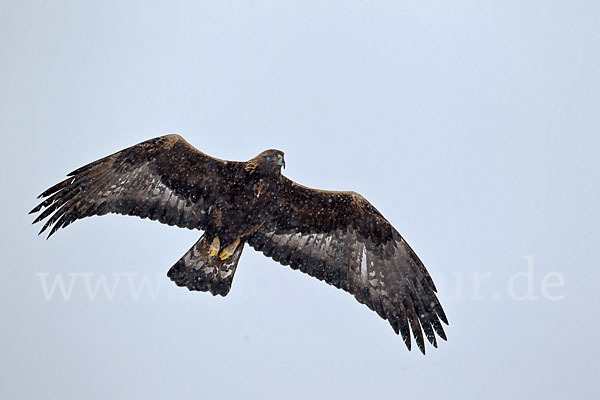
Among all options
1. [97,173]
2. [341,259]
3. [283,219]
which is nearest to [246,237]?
[283,219]

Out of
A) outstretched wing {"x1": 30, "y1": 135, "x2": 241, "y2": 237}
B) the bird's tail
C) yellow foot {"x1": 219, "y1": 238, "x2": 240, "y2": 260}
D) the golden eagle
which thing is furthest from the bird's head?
the bird's tail

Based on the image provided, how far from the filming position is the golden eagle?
26.3ft

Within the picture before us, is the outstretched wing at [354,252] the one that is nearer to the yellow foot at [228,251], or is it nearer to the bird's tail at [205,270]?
the yellow foot at [228,251]

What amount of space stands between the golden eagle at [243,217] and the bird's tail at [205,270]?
12 millimetres

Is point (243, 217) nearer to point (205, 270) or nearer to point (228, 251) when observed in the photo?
point (228, 251)

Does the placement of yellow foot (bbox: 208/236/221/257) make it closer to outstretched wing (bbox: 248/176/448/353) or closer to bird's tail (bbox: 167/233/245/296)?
bird's tail (bbox: 167/233/245/296)

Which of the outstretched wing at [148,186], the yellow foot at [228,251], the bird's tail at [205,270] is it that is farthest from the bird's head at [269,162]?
the bird's tail at [205,270]

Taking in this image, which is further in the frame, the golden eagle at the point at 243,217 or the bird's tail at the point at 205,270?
the bird's tail at the point at 205,270

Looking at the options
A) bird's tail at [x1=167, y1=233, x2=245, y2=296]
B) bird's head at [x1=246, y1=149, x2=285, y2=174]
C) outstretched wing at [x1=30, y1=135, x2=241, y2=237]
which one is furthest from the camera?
bird's tail at [x1=167, y1=233, x2=245, y2=296]

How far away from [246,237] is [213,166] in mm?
1026

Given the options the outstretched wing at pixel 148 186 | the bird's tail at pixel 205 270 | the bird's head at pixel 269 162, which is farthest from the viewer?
the bird's tail at pixel 205 270

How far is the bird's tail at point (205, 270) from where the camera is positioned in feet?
26.8

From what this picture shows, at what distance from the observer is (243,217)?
819 centimetres

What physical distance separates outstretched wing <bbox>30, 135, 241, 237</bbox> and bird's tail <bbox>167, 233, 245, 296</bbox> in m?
0.34
